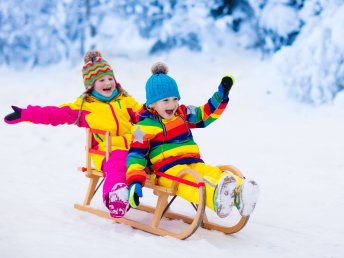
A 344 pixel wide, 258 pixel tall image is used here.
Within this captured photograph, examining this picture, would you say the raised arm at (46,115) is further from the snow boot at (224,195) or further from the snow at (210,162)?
the snow boot at (224,195)

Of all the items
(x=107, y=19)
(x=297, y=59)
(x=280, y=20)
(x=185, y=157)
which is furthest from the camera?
(x=107, y=19)

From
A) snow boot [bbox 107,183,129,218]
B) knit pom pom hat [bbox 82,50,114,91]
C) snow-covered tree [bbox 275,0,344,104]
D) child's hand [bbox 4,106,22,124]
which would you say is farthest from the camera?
snow-covered tree [bbox 275,0,344,104]

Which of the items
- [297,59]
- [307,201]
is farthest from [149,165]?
[297,59]

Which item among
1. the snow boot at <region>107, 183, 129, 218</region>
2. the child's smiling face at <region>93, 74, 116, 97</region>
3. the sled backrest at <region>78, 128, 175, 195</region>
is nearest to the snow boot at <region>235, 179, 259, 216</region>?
the sled backrest at <region>78, 128, 175, 195</region>

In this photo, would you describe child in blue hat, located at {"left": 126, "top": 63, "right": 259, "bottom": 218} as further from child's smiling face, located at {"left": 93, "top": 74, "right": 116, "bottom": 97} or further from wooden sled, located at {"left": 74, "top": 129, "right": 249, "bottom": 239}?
child's smiling face, located at {"left": 93, "top": 74, "right": 116, "bottom": 97}

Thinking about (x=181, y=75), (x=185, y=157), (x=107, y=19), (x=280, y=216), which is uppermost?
(x=107, y=19)

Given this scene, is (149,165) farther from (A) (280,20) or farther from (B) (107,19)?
(B) (107,19)

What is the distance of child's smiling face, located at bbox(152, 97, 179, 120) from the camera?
3832 mm

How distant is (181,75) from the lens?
387 inches

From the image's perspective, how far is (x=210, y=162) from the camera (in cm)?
665

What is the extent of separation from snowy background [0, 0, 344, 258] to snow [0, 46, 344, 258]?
16mm

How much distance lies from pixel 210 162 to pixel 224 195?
320 centimetres

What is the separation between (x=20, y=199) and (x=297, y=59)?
5153 millimetres

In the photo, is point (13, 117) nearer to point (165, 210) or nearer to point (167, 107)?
point (167, 107)
